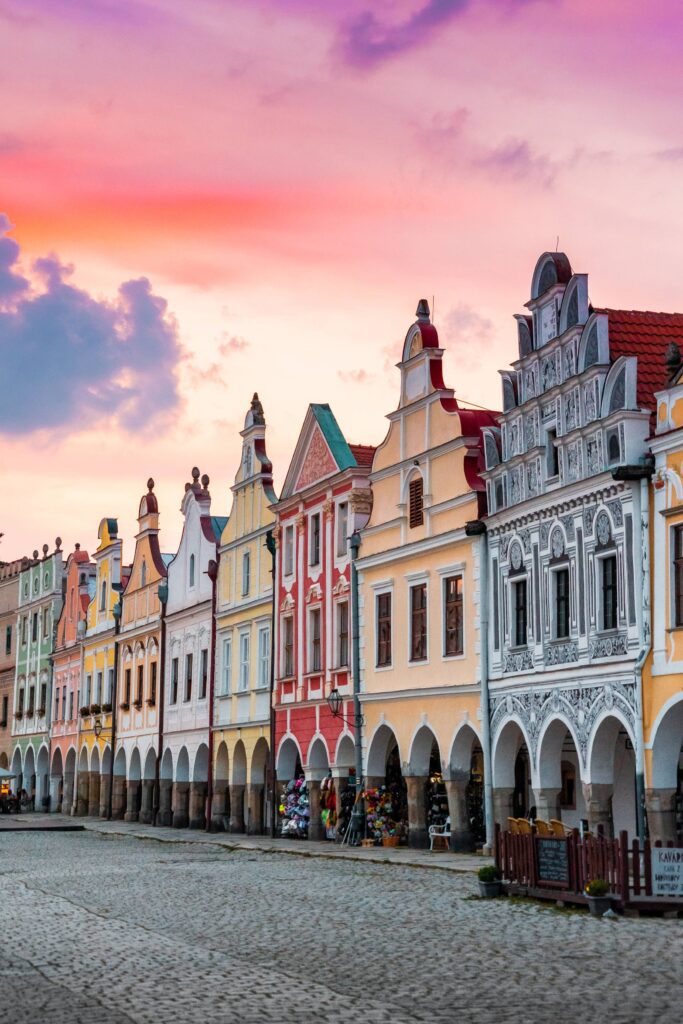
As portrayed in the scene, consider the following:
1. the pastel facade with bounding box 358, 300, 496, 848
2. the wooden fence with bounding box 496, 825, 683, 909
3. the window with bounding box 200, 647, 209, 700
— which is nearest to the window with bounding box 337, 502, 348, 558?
the pastel facade with bounding box 358, 300, 496, 848

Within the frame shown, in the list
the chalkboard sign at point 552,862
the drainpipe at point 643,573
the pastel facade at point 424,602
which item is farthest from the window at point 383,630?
the chalkboard sign at point 552,862

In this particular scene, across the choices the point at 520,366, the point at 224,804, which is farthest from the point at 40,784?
the point at 520,366

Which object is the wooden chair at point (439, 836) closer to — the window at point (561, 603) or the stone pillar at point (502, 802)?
the stone pillar at point (502, 802)

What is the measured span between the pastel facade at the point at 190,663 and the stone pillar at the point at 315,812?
10.5 metres

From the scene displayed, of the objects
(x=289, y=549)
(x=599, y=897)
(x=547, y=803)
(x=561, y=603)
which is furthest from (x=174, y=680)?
(x=599, y=897)

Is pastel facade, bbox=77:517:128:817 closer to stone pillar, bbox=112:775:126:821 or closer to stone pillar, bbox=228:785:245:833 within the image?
stone pillar, bbox=112:775:126:821

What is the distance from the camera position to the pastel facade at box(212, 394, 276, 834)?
49.1 m

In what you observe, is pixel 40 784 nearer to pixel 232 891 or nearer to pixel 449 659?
pixel 449 659

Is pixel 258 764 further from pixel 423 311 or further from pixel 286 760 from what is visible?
pixel 423 311

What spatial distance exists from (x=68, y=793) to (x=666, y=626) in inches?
1961

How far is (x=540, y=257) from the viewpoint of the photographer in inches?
1325

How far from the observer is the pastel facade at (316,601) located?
140ft

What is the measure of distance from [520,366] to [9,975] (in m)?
22.4

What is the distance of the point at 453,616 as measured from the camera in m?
37.1
